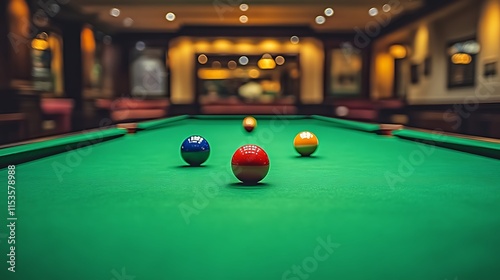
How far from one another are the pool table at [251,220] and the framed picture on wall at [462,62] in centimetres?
713

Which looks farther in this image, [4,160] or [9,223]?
[4,160]

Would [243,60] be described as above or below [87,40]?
below

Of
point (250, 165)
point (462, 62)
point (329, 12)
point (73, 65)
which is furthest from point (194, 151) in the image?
point (73, 65)

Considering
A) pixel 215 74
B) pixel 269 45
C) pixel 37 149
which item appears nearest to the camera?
pixel 37 149

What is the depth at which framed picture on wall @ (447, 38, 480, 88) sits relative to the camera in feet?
29.9

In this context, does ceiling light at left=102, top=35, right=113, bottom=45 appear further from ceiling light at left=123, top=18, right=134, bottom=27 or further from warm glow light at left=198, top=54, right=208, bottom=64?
→ warm glow light at left=198, top=54, right=208, bottom=64

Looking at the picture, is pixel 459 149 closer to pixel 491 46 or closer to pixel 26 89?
pixel 491 46

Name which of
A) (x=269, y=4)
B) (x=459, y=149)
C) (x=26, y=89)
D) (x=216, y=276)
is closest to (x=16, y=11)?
(x=26, y=89)

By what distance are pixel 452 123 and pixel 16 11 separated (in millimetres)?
7457

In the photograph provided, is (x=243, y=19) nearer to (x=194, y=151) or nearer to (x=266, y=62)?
(x=266, y=62)

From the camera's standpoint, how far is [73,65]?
11.7 meters

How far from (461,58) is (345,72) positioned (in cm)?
481

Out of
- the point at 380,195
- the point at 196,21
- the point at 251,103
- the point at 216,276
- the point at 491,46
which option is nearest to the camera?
the point at 216,276

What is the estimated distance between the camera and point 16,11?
7586 mm
